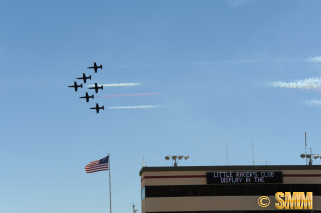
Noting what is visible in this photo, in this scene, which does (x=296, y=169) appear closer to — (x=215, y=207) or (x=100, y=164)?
(x=215, y=207)

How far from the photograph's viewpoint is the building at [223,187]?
243 ft

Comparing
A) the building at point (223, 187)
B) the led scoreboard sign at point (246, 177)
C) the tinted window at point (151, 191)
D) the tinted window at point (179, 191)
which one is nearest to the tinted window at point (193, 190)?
the building at point (223, 187)

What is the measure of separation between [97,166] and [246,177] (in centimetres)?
2024

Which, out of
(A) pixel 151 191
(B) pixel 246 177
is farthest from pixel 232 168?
(A) pixel 151 191

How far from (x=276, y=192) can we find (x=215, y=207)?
8003 millimetres

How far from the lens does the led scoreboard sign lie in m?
74.9

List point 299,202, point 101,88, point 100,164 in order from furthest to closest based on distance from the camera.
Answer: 1. point 101,88
2. point 100,164
3. point 299,202

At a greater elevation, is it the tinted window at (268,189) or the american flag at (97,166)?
the american flag at (97,166)

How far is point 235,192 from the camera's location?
74812mm

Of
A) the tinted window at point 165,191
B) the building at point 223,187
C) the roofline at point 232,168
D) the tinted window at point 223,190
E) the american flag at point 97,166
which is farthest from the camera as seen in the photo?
the american flag at point 97,166

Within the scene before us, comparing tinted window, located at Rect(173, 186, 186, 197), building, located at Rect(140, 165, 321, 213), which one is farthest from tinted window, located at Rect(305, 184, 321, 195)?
tinted window, located at Rect(173, 186, 186, 197)

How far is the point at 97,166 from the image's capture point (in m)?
80.7

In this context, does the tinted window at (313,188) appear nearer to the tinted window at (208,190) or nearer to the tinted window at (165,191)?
the tinted window at (208,190)

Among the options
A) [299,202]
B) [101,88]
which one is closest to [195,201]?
[299,202]
